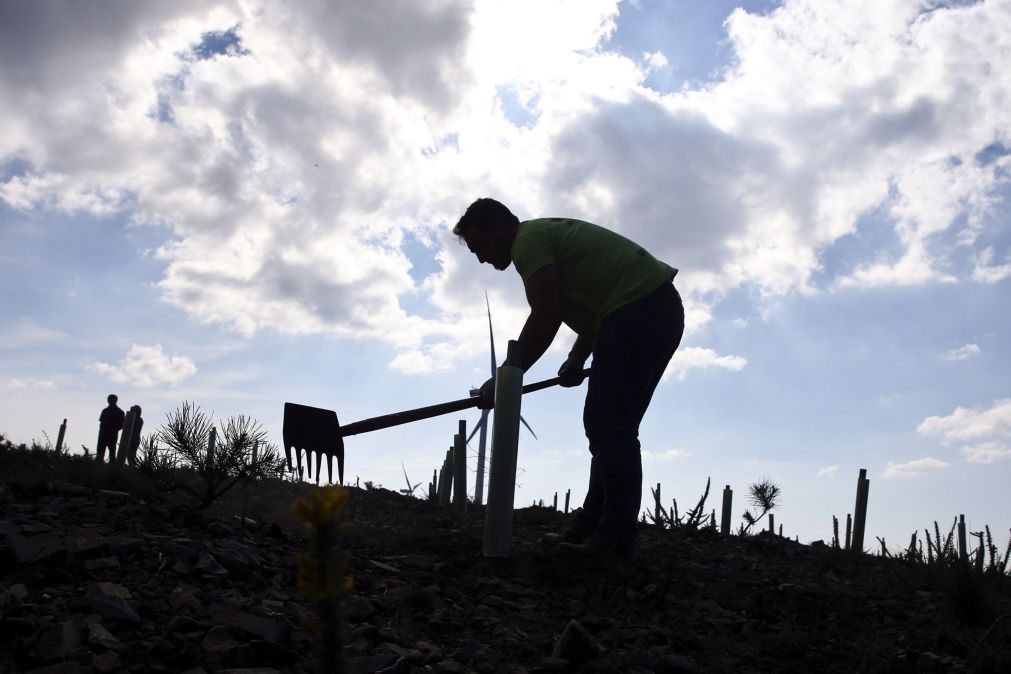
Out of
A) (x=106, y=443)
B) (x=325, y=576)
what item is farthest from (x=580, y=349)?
(x=106, y=443)

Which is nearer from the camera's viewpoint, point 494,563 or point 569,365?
point 494,563

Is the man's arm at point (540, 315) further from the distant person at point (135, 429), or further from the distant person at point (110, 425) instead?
the distant person at point (110, 425)

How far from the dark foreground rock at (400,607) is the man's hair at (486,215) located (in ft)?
5.87

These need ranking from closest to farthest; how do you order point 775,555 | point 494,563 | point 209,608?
point 209,608 → point 494,563 → point 775,555

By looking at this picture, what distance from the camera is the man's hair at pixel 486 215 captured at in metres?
4.68

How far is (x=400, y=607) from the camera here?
3.04 metres

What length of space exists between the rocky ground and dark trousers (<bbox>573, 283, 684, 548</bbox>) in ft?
1.13

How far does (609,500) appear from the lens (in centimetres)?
423

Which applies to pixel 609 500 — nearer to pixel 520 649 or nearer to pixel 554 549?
pixel 554 549

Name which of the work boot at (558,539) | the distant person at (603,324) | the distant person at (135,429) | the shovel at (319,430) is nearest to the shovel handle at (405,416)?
the shovel at (319,430)

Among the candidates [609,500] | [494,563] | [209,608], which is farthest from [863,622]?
[209,608]

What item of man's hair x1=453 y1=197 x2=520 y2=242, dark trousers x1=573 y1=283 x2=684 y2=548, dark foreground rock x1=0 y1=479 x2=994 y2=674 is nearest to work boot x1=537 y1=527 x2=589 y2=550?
dark foreground rock x1=0 y1=479 x2=994 y2=674

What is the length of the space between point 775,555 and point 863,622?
7.72 feet

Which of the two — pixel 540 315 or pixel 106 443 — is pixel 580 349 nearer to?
pixel 540 315
